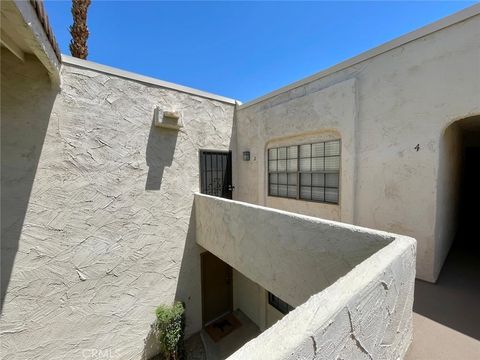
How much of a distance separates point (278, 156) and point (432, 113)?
10.6 ft

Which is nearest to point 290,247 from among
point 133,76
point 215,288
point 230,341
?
point 215,288

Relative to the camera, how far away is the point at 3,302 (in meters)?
3.47

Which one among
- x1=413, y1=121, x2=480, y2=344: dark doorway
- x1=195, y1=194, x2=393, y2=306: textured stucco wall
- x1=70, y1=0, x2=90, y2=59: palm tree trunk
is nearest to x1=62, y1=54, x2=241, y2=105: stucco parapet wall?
x1=195, y1=194, x2=393, y2=306: textured stucco wall

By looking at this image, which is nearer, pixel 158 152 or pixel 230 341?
pixel 158 152

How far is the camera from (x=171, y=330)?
4855 mm

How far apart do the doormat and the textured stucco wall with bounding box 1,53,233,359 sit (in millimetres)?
1451

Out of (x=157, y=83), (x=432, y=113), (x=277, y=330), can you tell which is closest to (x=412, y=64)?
(x=432, y=113)

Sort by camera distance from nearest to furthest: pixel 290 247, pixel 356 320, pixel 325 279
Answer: pixel 356 320 → pixel 325 279 → pixel 290 247

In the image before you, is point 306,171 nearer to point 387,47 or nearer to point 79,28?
point 387,47

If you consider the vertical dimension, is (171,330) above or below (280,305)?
below

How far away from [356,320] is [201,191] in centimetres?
486

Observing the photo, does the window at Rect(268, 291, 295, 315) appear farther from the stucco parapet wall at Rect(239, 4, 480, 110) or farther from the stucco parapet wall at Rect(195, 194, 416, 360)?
the stucco parapet wall at Rect(239, 4, 480, 110)

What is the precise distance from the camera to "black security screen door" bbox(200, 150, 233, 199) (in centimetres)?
582

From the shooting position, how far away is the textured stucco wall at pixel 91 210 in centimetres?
354
